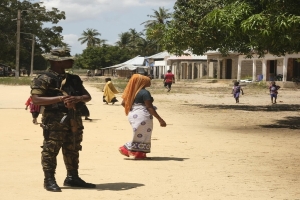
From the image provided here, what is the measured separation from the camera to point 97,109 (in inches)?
902

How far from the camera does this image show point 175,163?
9820mm

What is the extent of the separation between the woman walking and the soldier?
287 centimetres

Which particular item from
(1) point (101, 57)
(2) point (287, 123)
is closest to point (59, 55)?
(2) point (287, 123)

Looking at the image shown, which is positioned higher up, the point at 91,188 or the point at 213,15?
the point at 213,15

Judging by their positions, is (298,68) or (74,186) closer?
(74,186)

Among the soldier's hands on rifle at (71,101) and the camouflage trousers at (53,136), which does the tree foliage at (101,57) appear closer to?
the camouflage trousers at (53,136)

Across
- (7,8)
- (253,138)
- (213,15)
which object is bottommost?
(253,138)

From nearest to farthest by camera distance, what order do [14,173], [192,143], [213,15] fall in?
[14,173] < [192,143] < [213,15]

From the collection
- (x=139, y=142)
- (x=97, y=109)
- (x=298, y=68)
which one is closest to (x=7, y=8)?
(x=298, y=68)

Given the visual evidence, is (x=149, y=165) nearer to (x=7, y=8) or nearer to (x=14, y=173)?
(x=14, y=173)

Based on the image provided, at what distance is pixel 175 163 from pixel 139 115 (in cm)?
99

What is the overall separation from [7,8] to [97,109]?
185 feet

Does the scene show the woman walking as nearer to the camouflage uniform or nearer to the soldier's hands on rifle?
the camouflage uniform

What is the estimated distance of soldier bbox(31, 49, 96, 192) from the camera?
715cm
